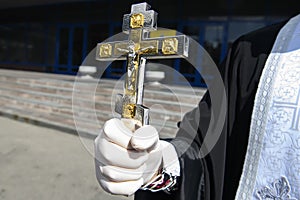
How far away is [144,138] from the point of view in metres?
0.67

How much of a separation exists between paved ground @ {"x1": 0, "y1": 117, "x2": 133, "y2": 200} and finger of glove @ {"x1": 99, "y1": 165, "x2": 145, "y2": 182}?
142 centimetres

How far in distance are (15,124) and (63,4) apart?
6706mm

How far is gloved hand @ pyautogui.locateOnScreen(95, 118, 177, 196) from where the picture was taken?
26.4 inches

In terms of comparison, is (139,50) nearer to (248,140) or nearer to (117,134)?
(117,134)

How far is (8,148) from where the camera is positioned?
15.0 feet

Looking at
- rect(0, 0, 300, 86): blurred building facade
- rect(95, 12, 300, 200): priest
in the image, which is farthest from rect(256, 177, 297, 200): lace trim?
rect(0, 0, 300, 86): blurred building facade

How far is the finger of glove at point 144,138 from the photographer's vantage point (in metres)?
0.66

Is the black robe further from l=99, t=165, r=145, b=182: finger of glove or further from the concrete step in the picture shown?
the concrete step

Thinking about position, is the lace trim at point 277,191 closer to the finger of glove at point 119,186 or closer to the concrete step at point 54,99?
the finger of glove at point 119,186

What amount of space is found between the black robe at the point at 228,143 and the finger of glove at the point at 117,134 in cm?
31

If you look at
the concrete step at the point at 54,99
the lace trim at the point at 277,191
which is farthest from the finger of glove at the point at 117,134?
the concrete step at the point at 54,99

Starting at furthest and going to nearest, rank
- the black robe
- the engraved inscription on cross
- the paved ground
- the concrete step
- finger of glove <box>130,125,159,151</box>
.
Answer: the concrete step, the paved ground, the black robe, the engraved inscription on cross, finger of glove <box>130,125,159,151</box>

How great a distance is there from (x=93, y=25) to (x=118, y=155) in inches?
430

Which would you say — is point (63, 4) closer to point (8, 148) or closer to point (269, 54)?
point (8, 148)
